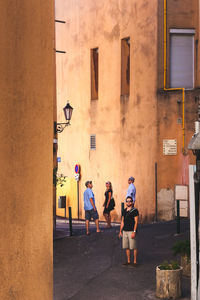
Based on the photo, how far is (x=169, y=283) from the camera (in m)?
11.3

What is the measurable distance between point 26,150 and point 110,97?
19577 millimetres

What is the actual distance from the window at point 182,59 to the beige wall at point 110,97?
28.9 inches

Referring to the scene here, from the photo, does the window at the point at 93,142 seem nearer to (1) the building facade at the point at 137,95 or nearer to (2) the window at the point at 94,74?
(1) the building facade at the point at 137,95

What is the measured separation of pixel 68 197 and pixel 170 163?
25.9 ft

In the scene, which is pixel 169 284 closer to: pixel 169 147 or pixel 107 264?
pixel 107 264

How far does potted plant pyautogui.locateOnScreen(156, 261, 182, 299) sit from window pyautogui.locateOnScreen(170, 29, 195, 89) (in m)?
13.2

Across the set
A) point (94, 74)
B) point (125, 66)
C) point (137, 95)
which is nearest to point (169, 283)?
point (137, 95)

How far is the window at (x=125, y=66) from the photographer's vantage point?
2556cm

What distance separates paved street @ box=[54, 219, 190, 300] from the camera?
38.9ft

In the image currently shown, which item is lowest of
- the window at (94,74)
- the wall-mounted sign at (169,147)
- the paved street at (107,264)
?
the paved street at (107,264)

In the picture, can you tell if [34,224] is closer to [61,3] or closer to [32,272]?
[32,272]

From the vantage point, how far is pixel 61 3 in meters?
30.1

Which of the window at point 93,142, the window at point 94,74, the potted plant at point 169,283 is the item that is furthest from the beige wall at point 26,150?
the window at point 94,74

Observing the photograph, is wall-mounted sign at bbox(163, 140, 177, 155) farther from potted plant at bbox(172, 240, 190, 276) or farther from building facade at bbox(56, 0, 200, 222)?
potted plant at bbox(172, 240, 190, 276)
